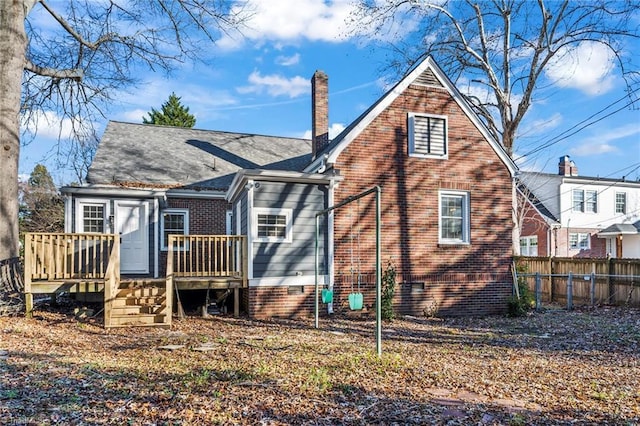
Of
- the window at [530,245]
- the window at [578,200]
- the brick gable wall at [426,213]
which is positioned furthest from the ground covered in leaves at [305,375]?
the window at [578,200]

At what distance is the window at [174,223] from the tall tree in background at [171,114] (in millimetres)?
23468

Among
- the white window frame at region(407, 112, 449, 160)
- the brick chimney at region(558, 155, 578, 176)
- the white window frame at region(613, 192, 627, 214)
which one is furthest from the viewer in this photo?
the brick chimney at region(558, 155, 578, 176)

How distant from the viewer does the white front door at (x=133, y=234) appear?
1395cm

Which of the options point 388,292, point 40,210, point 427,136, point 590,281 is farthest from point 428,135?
point 40,210

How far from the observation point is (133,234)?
46.2 ft

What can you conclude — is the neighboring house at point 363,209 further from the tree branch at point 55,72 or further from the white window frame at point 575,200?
the white window frame at point 575,200

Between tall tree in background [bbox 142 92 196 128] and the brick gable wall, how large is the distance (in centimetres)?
2747

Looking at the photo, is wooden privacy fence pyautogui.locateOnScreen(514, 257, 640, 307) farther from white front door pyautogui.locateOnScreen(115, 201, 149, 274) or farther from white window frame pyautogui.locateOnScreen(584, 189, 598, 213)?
white window frame pyautogui.locateOnScreen(584, 189, 598, 213)

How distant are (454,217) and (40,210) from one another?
25920 mm

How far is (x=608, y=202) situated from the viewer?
28594 mm

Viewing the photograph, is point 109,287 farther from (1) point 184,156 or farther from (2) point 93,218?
(1) point 184,156

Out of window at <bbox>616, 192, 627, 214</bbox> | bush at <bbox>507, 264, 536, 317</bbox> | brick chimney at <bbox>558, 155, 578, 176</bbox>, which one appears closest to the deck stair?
bush at <bbox>507, 264, 536, 317</bbox>

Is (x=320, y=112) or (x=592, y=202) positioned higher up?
(x=320, y=112)

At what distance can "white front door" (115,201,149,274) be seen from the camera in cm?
1395
